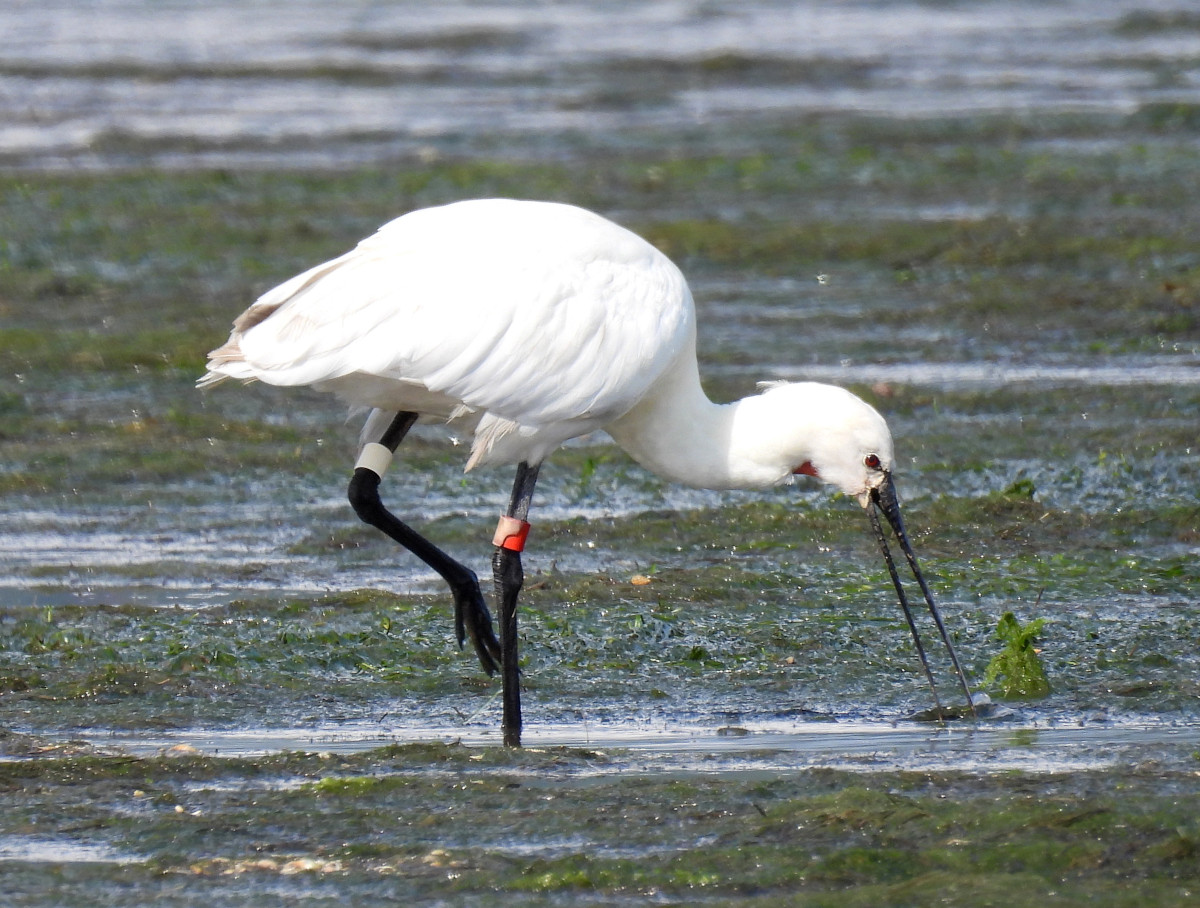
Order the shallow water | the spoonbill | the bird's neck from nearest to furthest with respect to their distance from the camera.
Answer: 1. the spoonbill
2. the bird's neck
3. the shallow water

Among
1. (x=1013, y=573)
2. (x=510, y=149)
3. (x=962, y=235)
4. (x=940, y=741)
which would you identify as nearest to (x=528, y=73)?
(x=510, y=149)

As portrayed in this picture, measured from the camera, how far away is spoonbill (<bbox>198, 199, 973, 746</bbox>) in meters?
5.84

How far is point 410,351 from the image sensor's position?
19.0ft

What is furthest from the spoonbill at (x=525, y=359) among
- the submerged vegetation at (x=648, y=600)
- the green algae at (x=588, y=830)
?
the green algae at (x=588, y=830)

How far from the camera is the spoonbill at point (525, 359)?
5836 mm

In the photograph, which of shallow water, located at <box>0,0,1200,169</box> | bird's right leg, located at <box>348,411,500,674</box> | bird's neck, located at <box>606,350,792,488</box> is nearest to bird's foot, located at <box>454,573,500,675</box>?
bird's right leg, located at <box>348,411,500,674</box>

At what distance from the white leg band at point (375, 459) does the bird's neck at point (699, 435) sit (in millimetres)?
753

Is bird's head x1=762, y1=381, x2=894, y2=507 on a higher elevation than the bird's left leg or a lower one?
higher

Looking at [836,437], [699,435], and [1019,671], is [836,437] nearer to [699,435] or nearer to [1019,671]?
[699,435]

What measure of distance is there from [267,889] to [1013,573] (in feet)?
12.0

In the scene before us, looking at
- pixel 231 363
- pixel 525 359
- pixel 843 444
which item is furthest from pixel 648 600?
pixel 231 363

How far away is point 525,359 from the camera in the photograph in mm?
5875

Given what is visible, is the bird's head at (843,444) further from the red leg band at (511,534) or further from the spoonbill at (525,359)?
the red leg band at (511,534)

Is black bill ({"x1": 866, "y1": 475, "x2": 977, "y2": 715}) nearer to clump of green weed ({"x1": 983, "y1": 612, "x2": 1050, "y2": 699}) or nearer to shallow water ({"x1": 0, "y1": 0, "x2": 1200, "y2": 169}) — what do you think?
clump of green weed ({"x1": 983, "y1": 612, "x2": 1050, "y2": 699})
